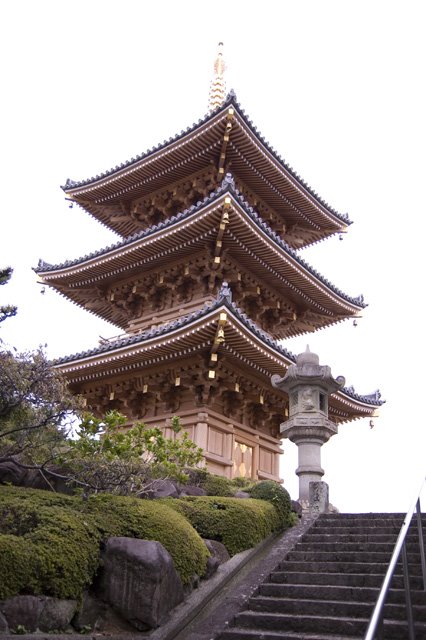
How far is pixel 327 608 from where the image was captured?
661 centimetres

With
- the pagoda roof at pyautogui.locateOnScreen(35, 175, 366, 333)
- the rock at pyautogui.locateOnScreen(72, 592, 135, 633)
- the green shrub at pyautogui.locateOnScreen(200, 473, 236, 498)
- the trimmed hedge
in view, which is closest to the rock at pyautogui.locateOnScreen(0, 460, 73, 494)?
the trimmed hedge

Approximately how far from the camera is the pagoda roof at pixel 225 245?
17406 mm

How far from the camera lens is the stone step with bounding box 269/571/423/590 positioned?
6.96m

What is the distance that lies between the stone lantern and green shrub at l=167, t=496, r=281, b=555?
250 centimetres

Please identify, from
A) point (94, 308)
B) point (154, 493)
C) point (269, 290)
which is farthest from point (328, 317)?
point (154, 493)

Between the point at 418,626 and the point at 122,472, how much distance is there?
4.31m

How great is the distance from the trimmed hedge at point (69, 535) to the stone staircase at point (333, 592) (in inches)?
43.0

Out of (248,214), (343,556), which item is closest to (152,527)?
(343,556)

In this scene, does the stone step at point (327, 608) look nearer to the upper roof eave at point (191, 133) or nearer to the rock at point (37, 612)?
the rock at point (37, 612)

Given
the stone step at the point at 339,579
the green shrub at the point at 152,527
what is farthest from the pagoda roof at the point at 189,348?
the stone step at the point at 339,579

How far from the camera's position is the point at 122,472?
8289mm

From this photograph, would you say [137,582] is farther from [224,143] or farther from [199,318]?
[224,143]

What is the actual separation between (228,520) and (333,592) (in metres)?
2.30

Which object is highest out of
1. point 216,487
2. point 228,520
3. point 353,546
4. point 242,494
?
point 216,487
